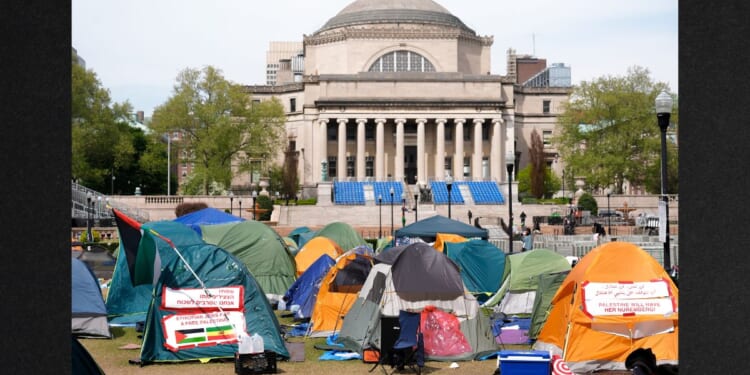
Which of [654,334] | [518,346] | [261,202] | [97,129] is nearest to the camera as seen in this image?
[654,334]

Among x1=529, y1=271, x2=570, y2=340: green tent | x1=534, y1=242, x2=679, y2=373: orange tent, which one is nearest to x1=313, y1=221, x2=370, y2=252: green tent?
x1=529, y1=271, x2=570, y2=340: green tent

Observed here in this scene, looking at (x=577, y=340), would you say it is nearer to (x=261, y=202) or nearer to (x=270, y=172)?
(x=261, y=202)

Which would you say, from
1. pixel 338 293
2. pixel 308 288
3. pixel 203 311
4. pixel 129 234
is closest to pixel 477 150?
pixel 308 288

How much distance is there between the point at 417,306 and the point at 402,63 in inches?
2956

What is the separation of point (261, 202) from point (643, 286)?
4927 centimetres

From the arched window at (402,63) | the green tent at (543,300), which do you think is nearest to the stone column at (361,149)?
the arched window at (402,63)

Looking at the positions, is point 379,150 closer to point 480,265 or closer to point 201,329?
point 480,265

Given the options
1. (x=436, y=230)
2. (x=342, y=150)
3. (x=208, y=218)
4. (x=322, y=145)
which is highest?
(x=322, y=145)

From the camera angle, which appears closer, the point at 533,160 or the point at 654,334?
the point at 654,334

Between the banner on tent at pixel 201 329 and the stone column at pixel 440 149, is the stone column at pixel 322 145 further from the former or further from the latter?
the banner on tent at pixel 201 329

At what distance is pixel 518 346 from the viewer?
17000 mm

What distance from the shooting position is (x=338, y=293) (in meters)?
18.4

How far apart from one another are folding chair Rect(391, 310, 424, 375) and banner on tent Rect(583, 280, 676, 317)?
8.51ft
